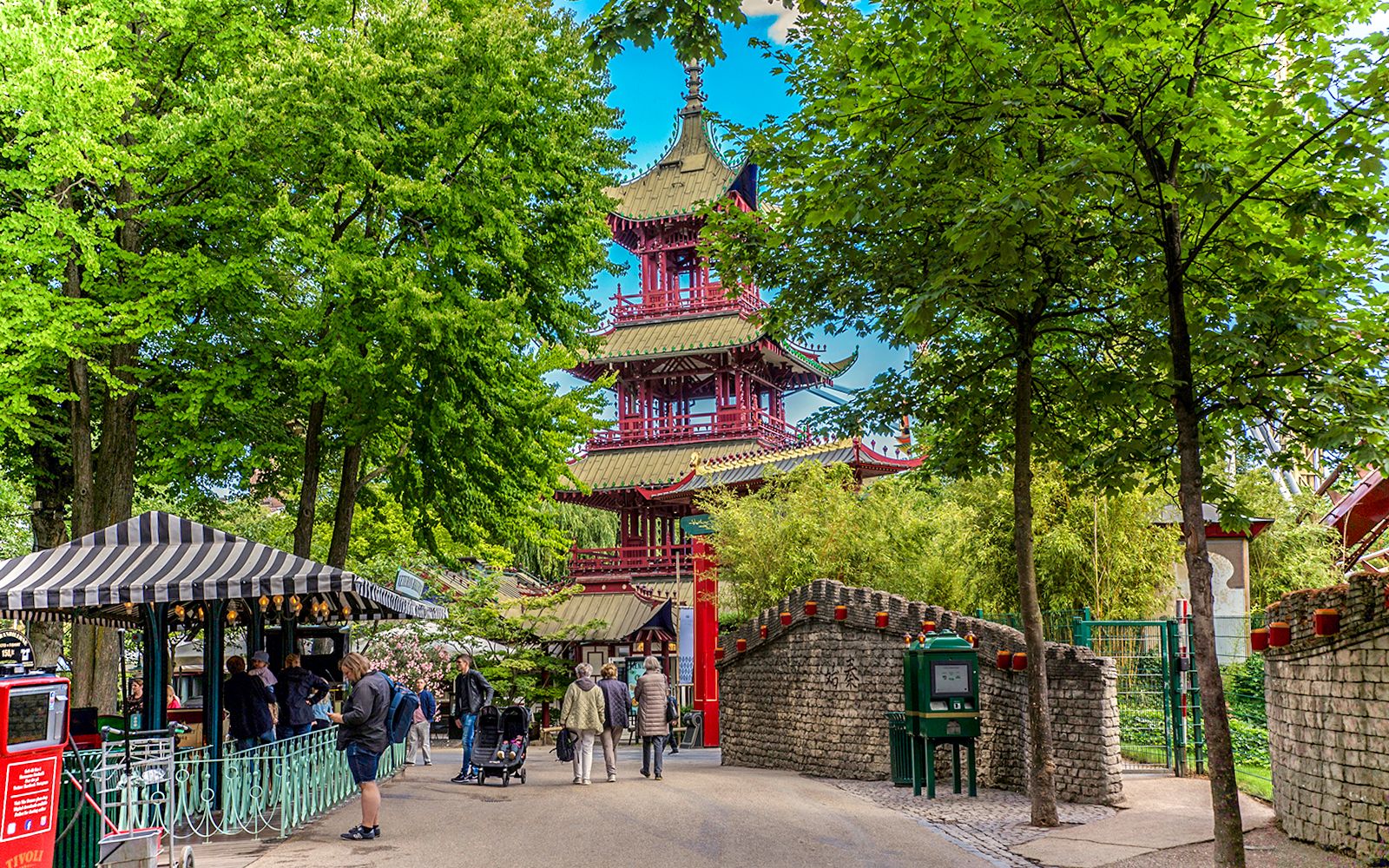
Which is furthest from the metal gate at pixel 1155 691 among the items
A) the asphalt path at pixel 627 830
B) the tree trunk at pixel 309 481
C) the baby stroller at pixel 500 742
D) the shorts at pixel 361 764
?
the tree trunk at pixel 309 481

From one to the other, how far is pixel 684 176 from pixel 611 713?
Result: 3504 cm

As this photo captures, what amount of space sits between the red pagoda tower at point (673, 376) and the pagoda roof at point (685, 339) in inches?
2.3

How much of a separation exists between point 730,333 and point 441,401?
2847 cm

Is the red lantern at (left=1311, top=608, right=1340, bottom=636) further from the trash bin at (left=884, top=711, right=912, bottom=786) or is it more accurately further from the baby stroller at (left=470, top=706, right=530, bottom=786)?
the baby stroller at (left=470, top=706, right=530, bottom=786)

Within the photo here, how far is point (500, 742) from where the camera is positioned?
18.7 m

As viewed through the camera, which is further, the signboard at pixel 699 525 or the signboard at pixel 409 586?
the signboard at pixel 699 525

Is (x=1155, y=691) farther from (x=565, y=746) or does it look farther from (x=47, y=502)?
(x=47, y=502)

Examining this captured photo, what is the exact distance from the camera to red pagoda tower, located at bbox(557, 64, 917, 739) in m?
44.5

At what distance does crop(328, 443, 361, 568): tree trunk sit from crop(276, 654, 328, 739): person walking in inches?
158

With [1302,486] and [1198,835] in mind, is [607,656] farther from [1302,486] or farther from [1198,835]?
[1198,835]

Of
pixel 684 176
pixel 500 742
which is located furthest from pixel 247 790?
pixel 684 176

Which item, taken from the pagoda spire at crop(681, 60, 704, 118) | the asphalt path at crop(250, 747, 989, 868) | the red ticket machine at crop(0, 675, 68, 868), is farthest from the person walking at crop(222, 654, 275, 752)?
the pagoda spire at crop(681, 60, 704, 118)

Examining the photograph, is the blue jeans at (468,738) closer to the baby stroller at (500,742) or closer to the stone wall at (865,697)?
the baby stroller at (500,742)

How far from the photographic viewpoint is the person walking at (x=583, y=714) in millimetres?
18266
